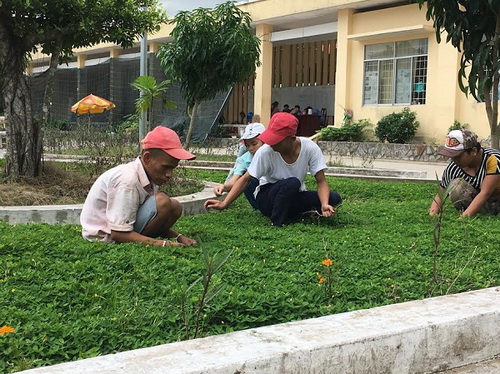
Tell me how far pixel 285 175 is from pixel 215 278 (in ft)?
8.08

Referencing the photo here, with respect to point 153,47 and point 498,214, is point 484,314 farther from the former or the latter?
point 153,47

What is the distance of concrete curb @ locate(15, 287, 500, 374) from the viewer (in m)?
2.45

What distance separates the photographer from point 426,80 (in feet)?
68.3

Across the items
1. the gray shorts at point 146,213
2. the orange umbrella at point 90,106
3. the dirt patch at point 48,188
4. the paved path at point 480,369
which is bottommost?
the paved path at point 480,369

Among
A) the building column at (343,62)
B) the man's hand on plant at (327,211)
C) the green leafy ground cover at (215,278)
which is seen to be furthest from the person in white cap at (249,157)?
the building column at (343,62)

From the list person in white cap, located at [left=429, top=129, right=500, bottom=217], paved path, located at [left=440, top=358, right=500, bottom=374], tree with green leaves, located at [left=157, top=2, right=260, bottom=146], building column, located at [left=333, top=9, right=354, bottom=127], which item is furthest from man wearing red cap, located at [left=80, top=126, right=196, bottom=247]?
building column, located at [left=333, top=9, right=354, bottom=127]

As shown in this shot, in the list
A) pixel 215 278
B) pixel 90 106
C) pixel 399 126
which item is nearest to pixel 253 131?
pixel 215 278

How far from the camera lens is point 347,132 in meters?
22.2

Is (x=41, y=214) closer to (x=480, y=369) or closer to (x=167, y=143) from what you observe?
(x=167, y=143)

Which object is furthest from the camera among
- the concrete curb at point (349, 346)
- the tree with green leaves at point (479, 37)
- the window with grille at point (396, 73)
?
the window with grille at point (396, 73)

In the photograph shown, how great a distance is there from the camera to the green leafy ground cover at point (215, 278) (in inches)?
113

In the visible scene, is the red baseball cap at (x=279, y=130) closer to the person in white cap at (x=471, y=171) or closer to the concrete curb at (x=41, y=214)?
the person in white cap at (x=471, y=171)

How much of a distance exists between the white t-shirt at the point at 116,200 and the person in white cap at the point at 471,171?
9.69 ft

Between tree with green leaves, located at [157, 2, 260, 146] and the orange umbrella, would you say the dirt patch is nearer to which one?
tree with green leaves, located at [157, 2, 260, 146]
